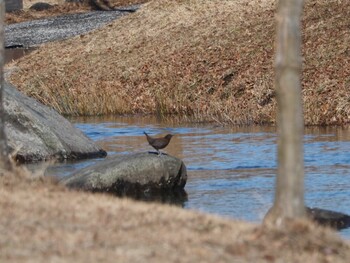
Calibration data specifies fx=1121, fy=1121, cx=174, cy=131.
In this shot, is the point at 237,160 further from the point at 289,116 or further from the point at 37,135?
the point at 289,116

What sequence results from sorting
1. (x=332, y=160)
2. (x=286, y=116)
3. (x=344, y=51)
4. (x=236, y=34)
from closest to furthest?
(x=286, y=116) < (x=332, y=160) < (x=344, y=51) < (x=236, y=34)

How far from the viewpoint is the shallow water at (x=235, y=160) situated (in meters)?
16.2

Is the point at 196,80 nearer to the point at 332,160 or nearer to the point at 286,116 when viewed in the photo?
the point at 332,160

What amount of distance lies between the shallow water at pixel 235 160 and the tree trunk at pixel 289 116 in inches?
148

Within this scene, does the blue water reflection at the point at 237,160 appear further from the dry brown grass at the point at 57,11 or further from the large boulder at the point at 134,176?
the dry brown grass at the point at 57,11

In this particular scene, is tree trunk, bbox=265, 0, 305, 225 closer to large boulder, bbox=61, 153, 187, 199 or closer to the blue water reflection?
the blue water reflection

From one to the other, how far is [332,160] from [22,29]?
37795 mm

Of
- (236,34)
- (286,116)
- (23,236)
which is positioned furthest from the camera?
(236,34)

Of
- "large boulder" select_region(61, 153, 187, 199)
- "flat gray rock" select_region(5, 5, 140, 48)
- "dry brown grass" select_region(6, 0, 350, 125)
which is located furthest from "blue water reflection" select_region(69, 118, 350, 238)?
"flat gray rock" select_region(5, 5, 140, 48)

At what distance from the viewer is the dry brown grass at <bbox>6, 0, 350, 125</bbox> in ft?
96.3

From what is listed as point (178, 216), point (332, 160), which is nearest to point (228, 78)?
point (332, 160)

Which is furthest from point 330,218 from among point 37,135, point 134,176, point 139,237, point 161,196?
point 37,135

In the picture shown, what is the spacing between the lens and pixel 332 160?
20734mm

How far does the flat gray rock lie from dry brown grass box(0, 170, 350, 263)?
40.1 m
